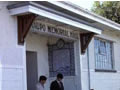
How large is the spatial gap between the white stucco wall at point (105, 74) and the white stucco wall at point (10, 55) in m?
3.66

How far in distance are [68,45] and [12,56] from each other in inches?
145

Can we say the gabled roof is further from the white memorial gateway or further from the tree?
the tree

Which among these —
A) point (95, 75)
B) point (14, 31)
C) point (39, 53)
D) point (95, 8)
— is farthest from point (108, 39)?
point (95, 8)

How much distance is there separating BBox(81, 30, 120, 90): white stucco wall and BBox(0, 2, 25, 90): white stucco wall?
3656 millimetres

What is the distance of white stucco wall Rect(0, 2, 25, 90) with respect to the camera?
23.3 feet

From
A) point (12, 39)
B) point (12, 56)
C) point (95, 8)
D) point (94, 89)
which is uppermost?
point (95, 8)

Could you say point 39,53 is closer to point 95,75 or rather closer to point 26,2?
point 95,75

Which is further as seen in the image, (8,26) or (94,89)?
(94,89)

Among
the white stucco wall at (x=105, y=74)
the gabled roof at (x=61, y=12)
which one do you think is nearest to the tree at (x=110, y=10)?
the white stucco wall at (x=105, y=74)

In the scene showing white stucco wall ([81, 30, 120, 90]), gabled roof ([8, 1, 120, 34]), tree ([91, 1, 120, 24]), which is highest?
tree ([91, 1, 120, 24])

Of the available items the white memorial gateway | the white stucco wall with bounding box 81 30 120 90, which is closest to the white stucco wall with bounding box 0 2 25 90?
the white memorial gateway

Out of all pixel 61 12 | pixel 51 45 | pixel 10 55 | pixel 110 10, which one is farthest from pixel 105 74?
pixel 110 10

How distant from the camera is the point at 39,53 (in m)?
10.6

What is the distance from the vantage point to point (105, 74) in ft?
40.9
